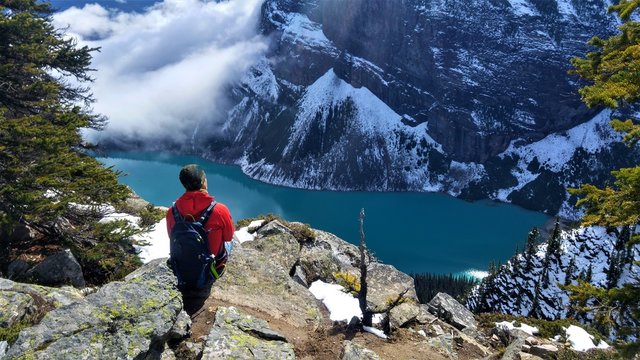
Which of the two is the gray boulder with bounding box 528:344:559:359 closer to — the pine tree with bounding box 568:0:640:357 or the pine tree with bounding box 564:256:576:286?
the pine tree with bounding box 568:0:640:357

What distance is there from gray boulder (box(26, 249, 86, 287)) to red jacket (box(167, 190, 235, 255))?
175 inches

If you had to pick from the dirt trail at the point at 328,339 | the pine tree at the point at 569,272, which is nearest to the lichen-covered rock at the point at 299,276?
the dirt trail at the point at 328,339

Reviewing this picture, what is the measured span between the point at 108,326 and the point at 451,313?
42.0ft

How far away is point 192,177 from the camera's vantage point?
966 cm

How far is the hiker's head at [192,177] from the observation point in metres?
9.65

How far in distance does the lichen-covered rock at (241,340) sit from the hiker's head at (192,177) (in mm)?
2820

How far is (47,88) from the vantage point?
17094mm

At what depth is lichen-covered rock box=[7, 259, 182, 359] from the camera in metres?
6.42

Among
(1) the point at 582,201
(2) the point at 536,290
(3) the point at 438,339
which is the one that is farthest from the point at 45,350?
(2) the point at 536,290

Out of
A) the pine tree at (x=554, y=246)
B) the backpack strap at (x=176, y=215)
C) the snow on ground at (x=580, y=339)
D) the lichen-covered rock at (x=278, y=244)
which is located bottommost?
the lichen-covered rock at (x=278, y=244)

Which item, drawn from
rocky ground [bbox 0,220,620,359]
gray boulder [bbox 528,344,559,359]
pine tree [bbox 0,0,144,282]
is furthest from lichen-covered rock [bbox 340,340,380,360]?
pine tree [bbox 0,0,144,282]

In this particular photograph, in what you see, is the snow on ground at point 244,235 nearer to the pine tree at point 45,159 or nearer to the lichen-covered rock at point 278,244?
the lichen-covered rock at point 278,244

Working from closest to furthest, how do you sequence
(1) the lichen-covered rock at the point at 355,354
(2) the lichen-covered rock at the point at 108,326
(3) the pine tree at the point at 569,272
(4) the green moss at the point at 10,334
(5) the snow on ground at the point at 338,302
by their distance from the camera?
1. (2) the lichen-covered rock at the point at 108,326
2. (4) the green moss at the point at 10,334
3. (1) the lichen-covered rock at the point at 355,354
4. (5) the snow on ground at the point at 338,302
5. (3) the pine tree at the point at 569,272

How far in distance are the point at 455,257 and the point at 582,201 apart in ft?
482
